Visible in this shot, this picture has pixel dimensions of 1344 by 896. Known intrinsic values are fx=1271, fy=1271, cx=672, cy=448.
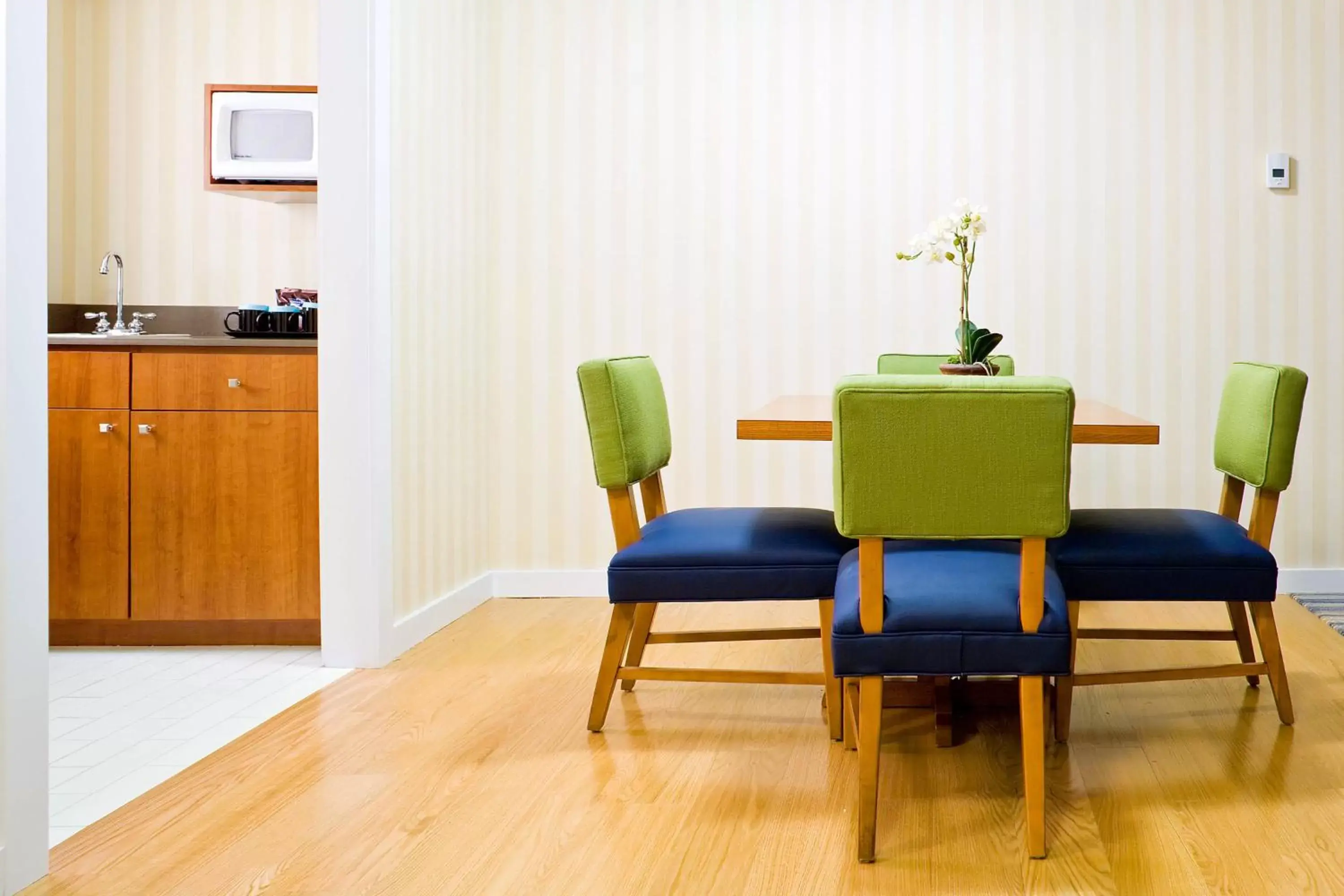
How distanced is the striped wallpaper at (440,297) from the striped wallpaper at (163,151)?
0.57 metres

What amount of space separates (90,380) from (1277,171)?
3825mm

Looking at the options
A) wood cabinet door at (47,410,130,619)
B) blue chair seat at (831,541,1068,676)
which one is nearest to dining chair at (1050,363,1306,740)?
blue chair seat at (831,541,1068,676)

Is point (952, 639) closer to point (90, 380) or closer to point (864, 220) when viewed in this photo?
point (90, 380)

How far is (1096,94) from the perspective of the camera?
4.38 metres

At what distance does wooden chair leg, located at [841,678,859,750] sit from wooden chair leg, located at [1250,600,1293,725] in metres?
0.83

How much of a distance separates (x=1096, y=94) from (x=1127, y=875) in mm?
3160

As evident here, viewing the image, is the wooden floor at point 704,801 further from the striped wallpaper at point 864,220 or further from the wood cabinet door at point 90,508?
the striped wallpaper at point 864,220

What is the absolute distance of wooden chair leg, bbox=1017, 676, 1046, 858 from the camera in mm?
2027

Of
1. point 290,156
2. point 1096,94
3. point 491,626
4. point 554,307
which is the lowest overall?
point 491,626

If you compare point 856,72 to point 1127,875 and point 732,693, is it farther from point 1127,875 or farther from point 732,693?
point 1127,875

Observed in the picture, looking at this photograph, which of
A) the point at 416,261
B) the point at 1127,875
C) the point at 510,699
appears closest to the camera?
the point at 1127,875

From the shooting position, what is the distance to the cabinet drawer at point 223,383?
3504 millimetres

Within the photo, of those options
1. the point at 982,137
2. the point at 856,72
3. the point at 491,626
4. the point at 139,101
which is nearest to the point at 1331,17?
the point at 982,137

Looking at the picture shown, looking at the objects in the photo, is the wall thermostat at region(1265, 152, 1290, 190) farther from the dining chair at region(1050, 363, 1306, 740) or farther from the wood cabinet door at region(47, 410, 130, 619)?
the wood cabinet door at region(47, 410, 130, 619)
